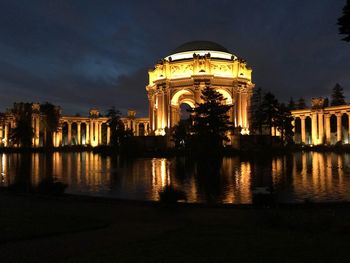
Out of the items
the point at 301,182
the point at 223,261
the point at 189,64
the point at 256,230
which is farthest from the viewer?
the point at 189,64

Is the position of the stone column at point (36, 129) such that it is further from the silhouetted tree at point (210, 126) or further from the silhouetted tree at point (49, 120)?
the silhouetted tree at point (210, 126)

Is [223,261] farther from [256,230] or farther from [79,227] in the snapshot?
[79,227]

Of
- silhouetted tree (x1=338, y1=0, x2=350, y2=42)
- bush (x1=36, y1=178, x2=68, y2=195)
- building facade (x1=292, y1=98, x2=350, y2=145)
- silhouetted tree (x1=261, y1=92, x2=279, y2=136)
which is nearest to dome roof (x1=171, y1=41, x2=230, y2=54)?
silhouetted tree (x1=261, y1=92, x2=279, y2=136)

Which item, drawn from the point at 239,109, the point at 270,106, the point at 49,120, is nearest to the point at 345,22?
the point at 270,106

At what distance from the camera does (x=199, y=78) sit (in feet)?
255

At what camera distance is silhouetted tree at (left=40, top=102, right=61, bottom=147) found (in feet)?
364

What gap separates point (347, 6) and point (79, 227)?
10341 millimetres

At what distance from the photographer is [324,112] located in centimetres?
9112

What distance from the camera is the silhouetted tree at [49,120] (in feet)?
364

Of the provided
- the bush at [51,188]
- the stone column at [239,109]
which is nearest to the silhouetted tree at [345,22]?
the bush at [51,188]

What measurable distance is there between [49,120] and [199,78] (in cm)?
5249

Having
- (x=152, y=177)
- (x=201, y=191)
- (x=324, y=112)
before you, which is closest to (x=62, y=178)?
(x=152, y=177)

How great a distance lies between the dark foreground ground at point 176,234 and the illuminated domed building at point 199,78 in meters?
65.1

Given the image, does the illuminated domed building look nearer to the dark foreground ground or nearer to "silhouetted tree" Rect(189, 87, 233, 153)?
"silhouetted tree" Rect(189, 87, 233, 153)
